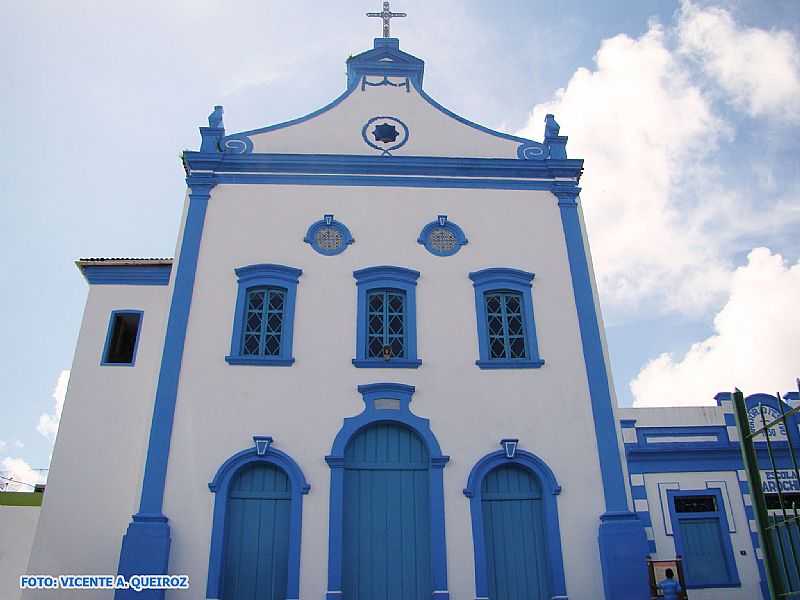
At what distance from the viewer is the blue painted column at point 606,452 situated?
10742 mm

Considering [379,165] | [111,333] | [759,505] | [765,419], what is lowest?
[759,505]

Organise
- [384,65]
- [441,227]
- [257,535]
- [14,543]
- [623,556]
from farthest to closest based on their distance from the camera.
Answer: [384,65] < [14,543] < [441,227] < [257,535] < [623,556]

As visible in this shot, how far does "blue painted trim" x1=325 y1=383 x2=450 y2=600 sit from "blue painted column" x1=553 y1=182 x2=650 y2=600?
2494 millimetres

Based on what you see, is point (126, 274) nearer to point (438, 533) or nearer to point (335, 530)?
point (335, 530)

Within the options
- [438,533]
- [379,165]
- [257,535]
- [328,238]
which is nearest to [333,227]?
[328,238]

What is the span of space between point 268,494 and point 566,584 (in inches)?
189

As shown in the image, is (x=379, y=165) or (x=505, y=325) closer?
(x=505, y=325)

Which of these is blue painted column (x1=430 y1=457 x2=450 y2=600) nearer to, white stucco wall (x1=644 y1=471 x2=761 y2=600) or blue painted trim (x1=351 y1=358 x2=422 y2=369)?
blue painted trim (x1=351 y1=358 x2=422 y2=369)

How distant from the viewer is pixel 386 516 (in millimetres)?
11391

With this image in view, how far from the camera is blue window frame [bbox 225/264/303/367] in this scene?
39.9 feet

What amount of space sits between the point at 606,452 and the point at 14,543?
11.8m

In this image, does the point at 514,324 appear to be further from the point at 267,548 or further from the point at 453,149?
the point at 267,548

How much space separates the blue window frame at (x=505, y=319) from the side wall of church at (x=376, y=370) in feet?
0.49

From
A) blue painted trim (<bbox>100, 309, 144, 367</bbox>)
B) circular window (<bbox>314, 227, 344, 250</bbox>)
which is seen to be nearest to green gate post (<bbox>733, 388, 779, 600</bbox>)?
circular window (<bbox>314, 227, 344, 250</bbox>)
